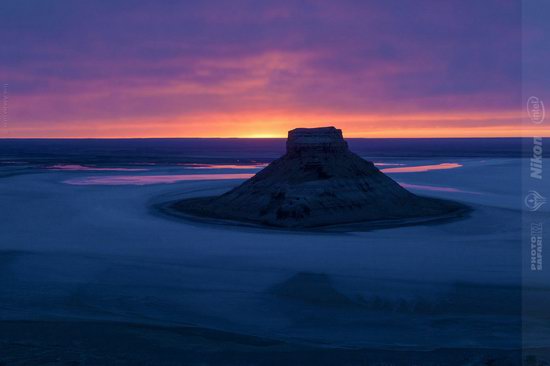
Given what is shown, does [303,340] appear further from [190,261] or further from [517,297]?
[190,261]

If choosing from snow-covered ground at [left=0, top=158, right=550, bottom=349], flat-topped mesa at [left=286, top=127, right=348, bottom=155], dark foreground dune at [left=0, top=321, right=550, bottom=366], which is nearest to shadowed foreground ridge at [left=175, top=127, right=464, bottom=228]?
flat-topped mesa at [left=286, top=127, right=348, bottom=155]

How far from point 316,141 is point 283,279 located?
1697cm

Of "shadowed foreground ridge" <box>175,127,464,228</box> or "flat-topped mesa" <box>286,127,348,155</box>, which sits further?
"flat-topped mesa" <box>286,127,348,155</box>

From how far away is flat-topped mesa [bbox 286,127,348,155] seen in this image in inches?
1410

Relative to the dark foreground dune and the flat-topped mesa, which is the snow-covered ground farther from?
the flat-topped mesa

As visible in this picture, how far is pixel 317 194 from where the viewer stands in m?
32.8

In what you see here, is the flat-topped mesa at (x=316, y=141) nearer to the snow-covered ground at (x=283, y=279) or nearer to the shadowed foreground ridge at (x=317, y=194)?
the shadowed foreground ridge at (x=317, y=194)

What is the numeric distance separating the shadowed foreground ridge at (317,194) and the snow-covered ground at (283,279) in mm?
2900

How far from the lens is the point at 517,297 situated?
17.7 metres

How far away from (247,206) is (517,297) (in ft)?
61.9

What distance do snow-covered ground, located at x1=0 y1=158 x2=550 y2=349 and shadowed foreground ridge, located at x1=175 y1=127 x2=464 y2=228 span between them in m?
2.90

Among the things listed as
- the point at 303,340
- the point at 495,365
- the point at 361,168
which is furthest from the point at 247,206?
the point at 495,365

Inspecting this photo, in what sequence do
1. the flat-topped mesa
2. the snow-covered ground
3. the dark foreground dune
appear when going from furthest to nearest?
the flat-topped mesa < the snow-covered ground < the dark foreground dune

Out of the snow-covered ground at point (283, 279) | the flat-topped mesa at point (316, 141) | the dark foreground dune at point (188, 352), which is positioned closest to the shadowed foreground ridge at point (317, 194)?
the flat-topped mesa at point (316, 141)
